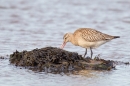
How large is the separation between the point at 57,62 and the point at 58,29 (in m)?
5.28

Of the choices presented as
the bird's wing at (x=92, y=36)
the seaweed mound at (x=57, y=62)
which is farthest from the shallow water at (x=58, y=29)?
the bird's wing at (x=92, y=36)

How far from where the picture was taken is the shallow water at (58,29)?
9.33m

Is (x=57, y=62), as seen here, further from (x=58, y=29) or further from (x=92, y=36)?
(x=58, y=29)

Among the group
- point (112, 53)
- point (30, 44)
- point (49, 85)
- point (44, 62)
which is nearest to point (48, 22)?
point (30, 44)

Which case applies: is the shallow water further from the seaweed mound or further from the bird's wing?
the bird's wing

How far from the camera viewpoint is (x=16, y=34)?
14539 millimetres

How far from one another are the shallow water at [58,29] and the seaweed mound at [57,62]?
0.87 ft

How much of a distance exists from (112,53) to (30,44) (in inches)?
92.8

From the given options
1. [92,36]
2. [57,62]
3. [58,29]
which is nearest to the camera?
[57,62]

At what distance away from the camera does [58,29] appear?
1546 centimetres

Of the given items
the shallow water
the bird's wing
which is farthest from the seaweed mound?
Answer: the bird's wing

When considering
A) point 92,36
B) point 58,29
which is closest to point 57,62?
point 92,36

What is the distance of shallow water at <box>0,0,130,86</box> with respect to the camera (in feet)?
30.6

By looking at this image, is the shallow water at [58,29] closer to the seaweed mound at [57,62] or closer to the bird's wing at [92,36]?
the seaweed mound at [57,62]
